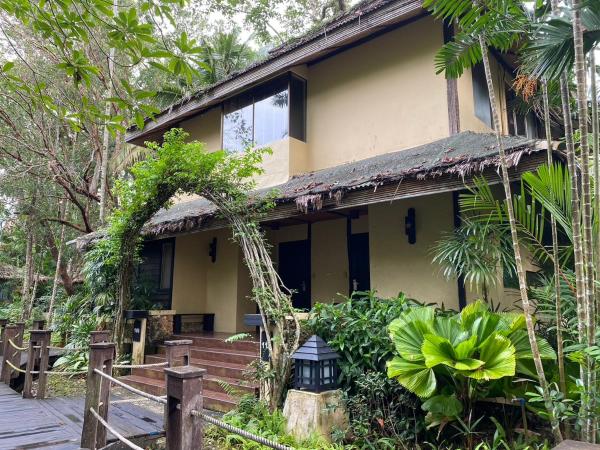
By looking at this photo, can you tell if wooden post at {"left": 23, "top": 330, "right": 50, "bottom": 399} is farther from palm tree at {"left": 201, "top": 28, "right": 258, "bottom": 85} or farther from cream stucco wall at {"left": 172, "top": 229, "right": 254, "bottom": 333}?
palm tree at {"left": 201, "top": 28, "right": 258, "bottom": 85}

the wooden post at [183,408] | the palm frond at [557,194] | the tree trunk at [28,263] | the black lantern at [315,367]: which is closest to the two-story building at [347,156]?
the palm frond at [557,194]

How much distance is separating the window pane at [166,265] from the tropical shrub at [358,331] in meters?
5.73

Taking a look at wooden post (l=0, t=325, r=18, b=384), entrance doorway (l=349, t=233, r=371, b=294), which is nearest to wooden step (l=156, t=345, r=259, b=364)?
entrance doorway (l=349, t=233, r=371, b=294)

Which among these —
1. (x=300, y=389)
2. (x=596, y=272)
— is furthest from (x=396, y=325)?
(x=596, y=272)

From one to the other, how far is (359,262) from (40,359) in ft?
17.2

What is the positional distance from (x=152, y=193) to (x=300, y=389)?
4.08 meters

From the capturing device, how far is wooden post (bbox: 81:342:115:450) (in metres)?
4.10

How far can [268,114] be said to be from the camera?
8984mm

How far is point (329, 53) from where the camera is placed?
8539 mm

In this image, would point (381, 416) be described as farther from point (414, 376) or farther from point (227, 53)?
point (227, 53)

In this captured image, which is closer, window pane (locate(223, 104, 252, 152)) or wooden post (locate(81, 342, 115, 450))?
wooden post (locate(81, 342, 115, 450))

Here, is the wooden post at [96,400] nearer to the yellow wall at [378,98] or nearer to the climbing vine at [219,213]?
the climbing vine at [219,213]

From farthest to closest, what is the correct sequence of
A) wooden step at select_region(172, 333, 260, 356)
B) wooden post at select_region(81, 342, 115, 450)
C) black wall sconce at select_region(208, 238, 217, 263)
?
black wall sconce at select_region(208, 238, 217, 263) → wooden step at select_region(172, 333, 260, 356) → wooden post at select_region(81, 342, 115, 450)

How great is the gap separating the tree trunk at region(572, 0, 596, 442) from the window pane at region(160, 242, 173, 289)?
328 inches
